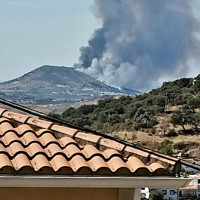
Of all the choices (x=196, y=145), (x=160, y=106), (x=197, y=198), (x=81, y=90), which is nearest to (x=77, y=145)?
(x=197, y=198)

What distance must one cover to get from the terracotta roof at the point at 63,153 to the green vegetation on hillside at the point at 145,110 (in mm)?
55527

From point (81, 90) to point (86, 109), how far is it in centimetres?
6834

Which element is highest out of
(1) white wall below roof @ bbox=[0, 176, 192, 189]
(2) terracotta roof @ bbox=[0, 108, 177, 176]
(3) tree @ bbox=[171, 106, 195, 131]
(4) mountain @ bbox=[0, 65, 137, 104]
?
(4) mountain @ bbox=[0, 65, 137, 104]

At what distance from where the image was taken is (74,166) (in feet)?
15.9

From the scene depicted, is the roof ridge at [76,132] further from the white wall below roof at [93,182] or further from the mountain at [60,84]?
the mountain at [60,84]

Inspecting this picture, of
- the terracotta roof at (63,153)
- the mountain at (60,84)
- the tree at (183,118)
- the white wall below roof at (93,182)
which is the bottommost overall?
the white wall below roof at (93,182)

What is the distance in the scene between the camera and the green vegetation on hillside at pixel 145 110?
222ft

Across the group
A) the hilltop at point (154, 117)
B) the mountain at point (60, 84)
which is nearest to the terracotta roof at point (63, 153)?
the hilltop at point (154, 117)

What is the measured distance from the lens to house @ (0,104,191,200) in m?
4.68

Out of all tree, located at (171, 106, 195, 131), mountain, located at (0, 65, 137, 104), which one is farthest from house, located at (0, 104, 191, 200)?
mountain, located at (0, 65, 137, 104)

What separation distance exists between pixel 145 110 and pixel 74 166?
69337 mm

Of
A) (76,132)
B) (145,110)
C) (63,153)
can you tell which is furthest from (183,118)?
(63,153)

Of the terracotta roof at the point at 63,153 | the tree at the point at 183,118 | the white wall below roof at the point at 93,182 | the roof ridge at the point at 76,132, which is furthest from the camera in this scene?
the tree at the point at 183,118

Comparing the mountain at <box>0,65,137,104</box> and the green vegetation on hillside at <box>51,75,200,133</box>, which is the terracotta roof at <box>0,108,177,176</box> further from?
the mountain at <box>0,65,137,104</box>
